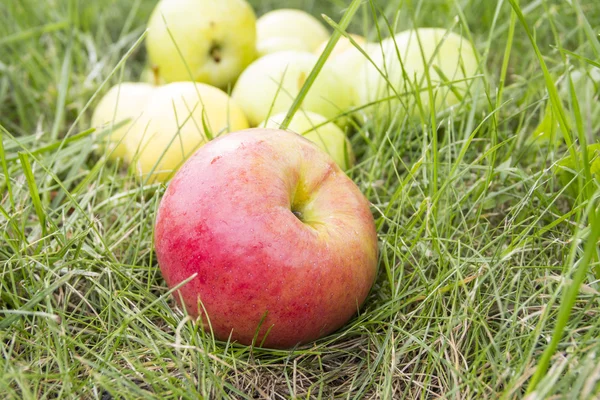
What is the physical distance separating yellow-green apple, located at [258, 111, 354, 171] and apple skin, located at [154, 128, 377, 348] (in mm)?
454

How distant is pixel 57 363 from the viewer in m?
1.32

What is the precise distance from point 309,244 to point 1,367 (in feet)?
2.29

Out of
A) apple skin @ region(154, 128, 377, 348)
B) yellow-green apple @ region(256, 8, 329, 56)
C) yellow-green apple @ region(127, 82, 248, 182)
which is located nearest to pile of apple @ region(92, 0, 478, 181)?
yellow-green apple @ region(127, 82, 248, 182)

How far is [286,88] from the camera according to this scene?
2.22 metres

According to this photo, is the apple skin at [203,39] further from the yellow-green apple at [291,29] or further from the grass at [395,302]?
the grass at [395,302]

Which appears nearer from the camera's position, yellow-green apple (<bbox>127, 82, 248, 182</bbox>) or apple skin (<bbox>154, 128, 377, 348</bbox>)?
apple skin (<bbox>154, 128, 377, 348</bbox>)

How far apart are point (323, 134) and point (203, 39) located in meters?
0.78

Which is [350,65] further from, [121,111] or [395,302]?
[395,302]

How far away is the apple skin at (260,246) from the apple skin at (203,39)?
1.07 meters

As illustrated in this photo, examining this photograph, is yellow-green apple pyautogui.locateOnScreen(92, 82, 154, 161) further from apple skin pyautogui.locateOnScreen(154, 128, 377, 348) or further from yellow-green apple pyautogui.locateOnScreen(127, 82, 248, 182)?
→ apple skin pyautogui.locateOnScreen(154, 128, 377, 348)

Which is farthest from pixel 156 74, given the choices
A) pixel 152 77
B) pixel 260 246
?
pixel 260 246

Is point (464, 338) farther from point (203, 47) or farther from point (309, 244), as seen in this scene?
point (203, 47)

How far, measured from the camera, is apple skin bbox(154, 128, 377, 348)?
1312 millimetres

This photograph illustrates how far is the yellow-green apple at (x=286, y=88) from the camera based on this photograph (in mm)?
2203
